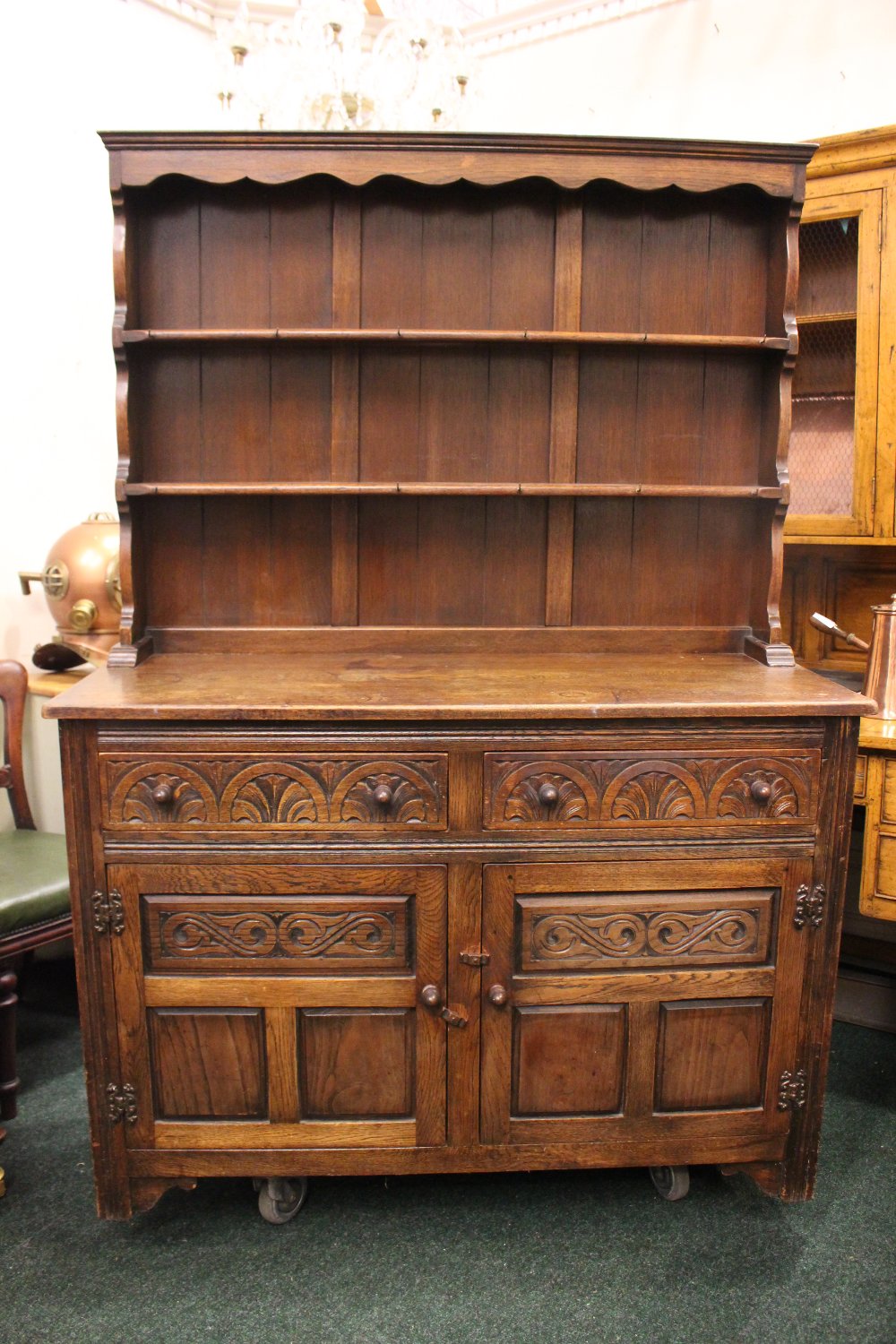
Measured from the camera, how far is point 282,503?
227cm

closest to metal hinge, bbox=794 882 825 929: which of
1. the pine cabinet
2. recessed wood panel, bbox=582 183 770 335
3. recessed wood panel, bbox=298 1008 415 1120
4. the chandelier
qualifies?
recessed wood panel, bbox=298 1008 415 1120

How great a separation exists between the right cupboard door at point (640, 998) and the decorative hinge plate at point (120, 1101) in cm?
66

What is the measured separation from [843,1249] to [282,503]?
1.92m

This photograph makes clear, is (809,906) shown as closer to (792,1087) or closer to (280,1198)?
(792,1087)

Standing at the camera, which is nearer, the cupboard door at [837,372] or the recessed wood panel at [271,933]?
the recessed wood panel at [271,933]

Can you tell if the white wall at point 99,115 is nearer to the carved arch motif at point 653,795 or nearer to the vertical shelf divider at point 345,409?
the vertical shelf divider at point 345,409

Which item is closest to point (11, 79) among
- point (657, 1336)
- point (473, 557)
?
point (473, 557)

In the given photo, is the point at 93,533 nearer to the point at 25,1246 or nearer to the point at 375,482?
the point at 375,482

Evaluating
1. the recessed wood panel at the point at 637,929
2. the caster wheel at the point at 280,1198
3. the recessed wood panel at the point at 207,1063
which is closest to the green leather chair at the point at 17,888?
the recessed wood panel at the point at 207,1063

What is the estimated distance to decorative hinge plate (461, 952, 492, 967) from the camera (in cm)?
183

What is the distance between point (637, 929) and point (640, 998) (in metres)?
0.14

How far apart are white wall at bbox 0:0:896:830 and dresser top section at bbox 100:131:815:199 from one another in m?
0.86

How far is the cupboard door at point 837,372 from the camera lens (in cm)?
249

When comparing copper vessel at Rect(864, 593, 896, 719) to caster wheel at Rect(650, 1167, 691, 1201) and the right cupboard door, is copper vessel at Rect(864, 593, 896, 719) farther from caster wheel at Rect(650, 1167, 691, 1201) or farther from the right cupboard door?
caster wheel at Rect(650, 1167, 691, 1201)
